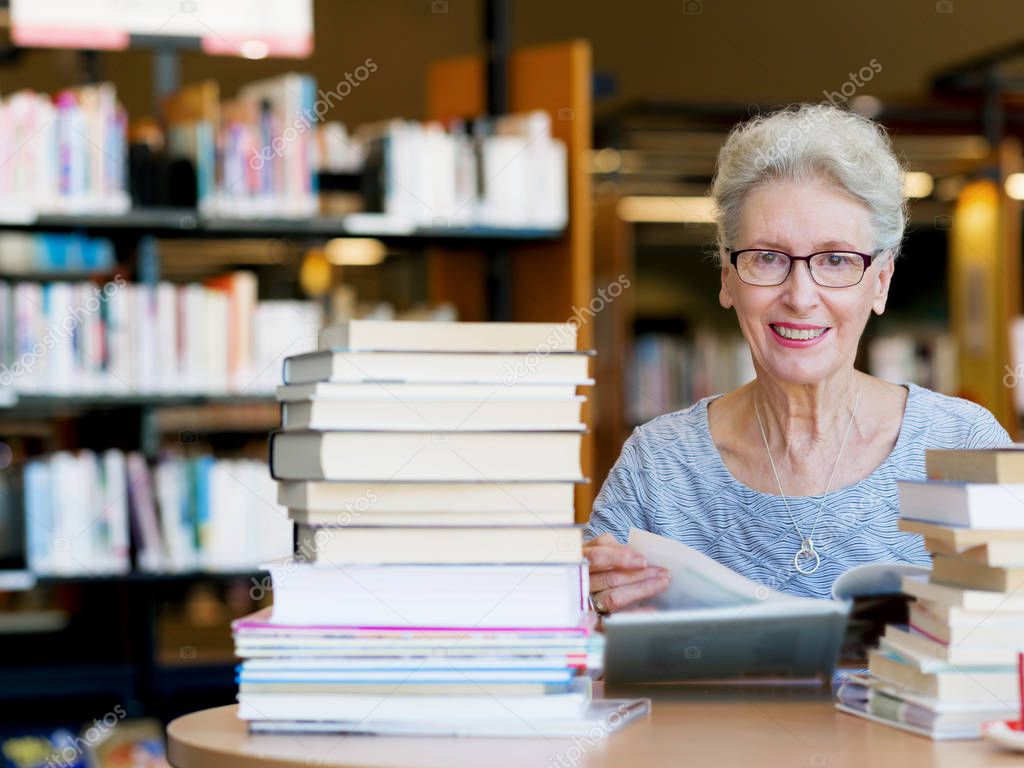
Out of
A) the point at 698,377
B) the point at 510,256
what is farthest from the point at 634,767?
the point at 698,377

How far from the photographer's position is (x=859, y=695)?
1281 millimetres

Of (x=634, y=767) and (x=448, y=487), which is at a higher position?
(x=448, y=487)

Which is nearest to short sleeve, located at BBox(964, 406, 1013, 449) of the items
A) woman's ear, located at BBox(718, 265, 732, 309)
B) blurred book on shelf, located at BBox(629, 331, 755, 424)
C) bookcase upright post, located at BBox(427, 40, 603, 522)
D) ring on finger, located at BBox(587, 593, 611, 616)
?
woman's ear, located at BBox(718, 265, 732, 309)

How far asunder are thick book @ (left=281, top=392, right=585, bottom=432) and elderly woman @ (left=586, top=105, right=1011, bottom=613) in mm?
758

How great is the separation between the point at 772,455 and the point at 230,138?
210cm

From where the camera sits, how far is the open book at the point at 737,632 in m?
1.26

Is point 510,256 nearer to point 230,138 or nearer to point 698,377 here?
point 230,138

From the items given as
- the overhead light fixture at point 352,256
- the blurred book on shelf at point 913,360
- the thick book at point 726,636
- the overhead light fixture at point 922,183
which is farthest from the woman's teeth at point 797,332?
the overhead light fixture at point 352,256

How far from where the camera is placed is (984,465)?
45.8 inches

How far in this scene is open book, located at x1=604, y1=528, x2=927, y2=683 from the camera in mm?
1264

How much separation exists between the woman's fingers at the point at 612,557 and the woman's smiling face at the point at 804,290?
50 cm

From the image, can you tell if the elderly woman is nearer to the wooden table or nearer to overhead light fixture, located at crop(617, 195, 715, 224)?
the wooden table

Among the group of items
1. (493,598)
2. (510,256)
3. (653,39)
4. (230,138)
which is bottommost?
(493,598)

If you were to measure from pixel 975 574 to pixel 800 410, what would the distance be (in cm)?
91
